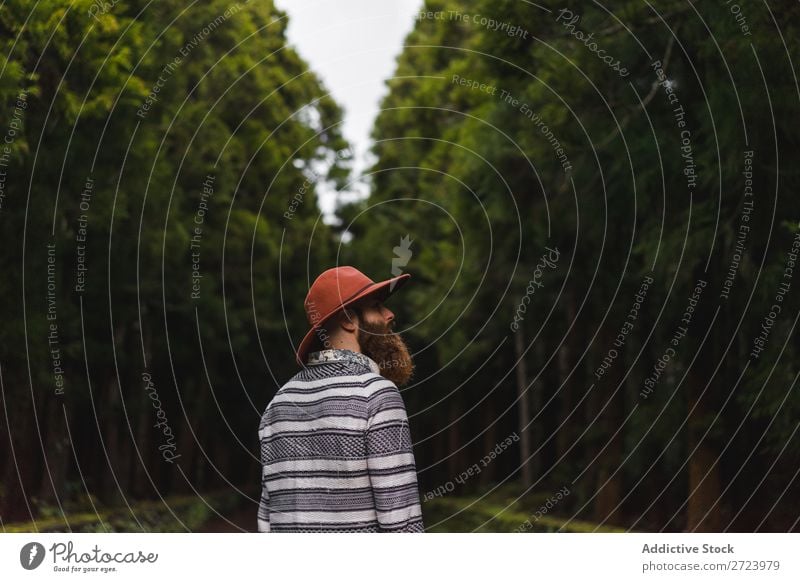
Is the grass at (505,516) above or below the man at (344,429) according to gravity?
below

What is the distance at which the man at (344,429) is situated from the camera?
5.35 m

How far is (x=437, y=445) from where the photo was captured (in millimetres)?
52844

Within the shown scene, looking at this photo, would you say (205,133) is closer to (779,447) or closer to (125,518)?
(125,518)

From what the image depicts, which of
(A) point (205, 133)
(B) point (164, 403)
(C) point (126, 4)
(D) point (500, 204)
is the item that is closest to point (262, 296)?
(B) point (164, 403)

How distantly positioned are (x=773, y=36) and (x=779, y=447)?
14.0 feet

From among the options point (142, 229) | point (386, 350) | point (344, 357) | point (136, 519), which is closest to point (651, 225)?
point (136, 519)

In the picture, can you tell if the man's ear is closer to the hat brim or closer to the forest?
the hat brim

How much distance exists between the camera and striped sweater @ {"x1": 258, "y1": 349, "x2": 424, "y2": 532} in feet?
17.5

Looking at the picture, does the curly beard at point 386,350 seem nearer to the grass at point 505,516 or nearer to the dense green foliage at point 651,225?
the dense green foliage at point 651,225

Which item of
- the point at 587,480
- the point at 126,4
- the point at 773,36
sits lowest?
the point at 587,480

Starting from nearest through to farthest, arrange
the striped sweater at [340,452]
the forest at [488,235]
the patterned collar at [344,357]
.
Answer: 1. the striped sweater at [340,452]
2. the patterned collar at [344,357]
3. the forest at [488,235]

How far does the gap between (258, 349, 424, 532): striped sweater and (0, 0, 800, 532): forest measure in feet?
12.8

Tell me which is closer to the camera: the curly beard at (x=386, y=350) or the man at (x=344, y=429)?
the man at (x=344, y=429)
